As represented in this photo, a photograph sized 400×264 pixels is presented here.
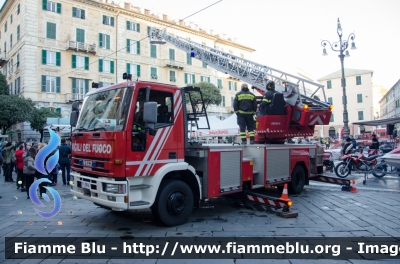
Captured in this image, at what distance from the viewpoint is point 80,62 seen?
31.2 metres

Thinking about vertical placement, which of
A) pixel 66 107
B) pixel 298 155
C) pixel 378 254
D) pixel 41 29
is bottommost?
pixel 378 254

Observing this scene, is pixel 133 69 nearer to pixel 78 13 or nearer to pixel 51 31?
pixel 78 13

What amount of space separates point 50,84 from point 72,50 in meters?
4.25

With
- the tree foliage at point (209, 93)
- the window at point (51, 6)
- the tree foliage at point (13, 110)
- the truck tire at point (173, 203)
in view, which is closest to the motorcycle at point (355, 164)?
the truck tire at point (173, 203)

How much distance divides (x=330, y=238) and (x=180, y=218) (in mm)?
2663

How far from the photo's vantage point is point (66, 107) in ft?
98.8

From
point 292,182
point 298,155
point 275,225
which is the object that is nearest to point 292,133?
point 298,155

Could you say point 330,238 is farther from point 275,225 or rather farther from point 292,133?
point 292,133

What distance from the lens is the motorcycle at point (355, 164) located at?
11888mm

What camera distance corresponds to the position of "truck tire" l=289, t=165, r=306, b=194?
855 centimetres

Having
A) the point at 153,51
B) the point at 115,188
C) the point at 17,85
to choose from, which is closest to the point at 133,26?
the point at 153,51

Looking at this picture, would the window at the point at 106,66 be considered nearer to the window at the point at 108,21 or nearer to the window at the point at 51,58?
the window at the point at 51,58

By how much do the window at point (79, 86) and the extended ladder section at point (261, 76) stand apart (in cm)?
1420

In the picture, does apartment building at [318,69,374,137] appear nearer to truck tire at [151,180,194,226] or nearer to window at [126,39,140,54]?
window at [126,39,140,54]
